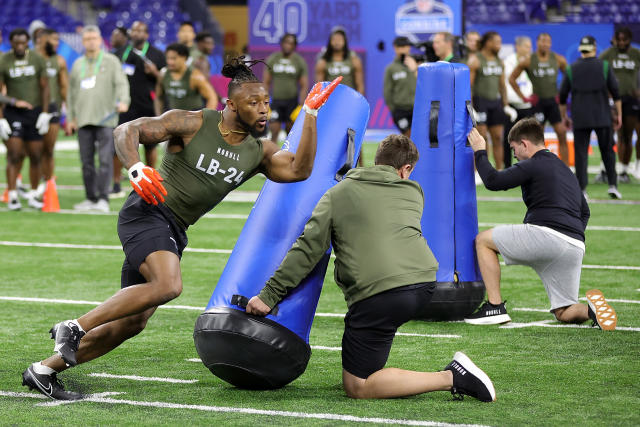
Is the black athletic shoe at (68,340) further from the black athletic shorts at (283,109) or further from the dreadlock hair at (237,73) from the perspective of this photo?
the black athletic shorts at (283,109)

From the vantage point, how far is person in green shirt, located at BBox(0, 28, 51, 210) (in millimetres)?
13656

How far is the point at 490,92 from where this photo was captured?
1653 centimetres

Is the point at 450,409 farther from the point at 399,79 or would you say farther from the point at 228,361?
the point at 399,79

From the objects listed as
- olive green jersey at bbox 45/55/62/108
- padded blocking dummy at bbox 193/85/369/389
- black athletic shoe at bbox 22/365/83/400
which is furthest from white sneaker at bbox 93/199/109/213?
black athletic shoe at bbox 22/365/83/400

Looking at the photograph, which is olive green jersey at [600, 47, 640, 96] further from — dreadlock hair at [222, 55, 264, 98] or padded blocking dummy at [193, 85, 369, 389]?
dreadlock hair at [222, 55, 264, 98]

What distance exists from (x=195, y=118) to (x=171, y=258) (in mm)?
735

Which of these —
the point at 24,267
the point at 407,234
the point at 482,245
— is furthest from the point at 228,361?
the point at 24,267

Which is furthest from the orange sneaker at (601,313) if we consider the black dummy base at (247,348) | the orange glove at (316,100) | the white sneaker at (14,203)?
the white sneaker at (14,203)

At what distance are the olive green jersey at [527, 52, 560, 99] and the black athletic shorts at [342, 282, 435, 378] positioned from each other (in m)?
12.0

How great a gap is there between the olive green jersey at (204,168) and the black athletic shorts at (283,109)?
1184cm

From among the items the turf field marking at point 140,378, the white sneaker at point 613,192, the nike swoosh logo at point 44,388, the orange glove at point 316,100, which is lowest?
the white sneaker at point 613,192

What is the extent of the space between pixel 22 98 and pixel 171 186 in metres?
8.85

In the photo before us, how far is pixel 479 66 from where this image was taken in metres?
16.7

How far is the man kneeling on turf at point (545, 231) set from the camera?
7141 mm
